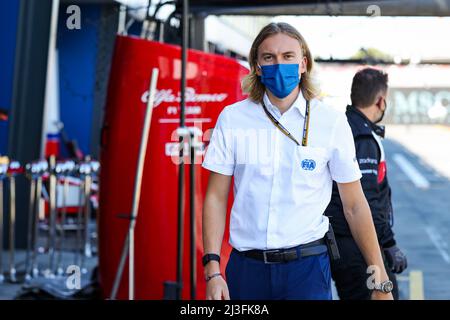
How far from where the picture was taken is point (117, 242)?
6676mm

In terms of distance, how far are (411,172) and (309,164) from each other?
18.5 meters

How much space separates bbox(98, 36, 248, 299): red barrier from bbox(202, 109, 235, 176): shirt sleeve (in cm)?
273

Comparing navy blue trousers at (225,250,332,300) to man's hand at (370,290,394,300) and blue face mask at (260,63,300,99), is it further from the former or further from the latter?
blue face mask at (260,63,300,99)

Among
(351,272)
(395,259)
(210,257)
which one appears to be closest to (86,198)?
(351,272)

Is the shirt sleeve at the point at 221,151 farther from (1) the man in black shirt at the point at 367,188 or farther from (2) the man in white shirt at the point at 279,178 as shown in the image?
(1) the man in black shirt at the point at 367,188

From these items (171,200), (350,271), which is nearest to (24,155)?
(171,200)

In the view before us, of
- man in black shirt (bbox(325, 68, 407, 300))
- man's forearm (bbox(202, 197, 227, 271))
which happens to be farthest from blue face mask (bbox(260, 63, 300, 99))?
man in black shirt (bbox(325, 68, 407, 300))

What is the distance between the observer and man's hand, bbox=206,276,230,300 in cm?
353

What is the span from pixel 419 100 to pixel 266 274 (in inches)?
39.0

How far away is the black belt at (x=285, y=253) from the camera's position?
3521 mm

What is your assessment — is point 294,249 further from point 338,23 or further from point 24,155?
point 24,155

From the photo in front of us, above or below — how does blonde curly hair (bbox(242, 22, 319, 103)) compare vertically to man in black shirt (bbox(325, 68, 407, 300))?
above

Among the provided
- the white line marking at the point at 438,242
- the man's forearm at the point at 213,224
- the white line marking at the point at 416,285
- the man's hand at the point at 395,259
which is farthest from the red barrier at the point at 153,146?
the white line marking at the point at 438,242

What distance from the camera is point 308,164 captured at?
3406 mm
